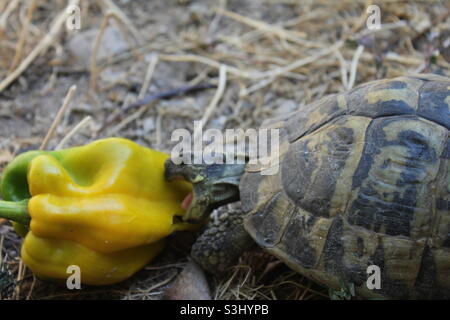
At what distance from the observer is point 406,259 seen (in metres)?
1.91

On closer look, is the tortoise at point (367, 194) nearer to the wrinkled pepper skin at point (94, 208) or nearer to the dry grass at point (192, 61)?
the wrinkled pepper skin at point (94, 208)

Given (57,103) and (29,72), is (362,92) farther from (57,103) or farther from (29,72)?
(29,72)

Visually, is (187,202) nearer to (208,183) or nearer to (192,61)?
(208,183)

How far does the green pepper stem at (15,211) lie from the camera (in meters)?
2.15

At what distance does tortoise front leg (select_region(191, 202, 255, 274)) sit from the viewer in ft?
7.59

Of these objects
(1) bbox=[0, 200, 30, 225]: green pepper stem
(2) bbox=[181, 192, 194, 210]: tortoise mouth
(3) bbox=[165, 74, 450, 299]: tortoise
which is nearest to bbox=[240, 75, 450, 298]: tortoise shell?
(3) bbox=[165, 74, 450, 299]: tortoise

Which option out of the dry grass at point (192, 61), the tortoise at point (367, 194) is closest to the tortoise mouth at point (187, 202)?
the tortoise at point (367, 194)

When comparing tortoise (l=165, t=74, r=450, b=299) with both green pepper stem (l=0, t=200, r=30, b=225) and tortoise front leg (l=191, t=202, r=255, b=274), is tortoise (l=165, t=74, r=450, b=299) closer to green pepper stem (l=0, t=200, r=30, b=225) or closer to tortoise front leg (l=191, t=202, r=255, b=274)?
tortoise front leg (l=191, t=202, r=255, b=274)

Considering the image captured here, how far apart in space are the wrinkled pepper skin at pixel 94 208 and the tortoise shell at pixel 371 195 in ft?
1.63

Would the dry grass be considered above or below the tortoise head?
above

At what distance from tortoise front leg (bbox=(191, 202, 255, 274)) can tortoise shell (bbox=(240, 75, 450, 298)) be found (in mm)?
167

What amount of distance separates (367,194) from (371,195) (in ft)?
0.05
